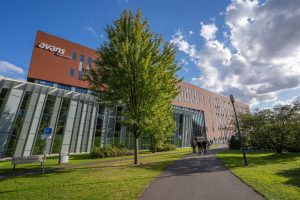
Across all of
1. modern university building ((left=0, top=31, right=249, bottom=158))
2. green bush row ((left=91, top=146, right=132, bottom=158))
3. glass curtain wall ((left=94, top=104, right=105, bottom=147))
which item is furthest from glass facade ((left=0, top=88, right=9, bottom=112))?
glass curtain wall ((left=94, top=104, right=105, bottom=147))

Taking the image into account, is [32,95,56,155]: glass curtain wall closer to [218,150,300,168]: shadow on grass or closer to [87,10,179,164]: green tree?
[87,10,179,164]: green tree

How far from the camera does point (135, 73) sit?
13570mm

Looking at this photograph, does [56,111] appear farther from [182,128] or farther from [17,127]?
[182,128]

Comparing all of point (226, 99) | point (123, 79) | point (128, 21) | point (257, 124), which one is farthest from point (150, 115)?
point (226, 99)

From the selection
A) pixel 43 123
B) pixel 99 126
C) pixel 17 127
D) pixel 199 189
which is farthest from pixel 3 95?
pixel 199 189

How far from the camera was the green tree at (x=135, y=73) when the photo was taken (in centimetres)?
1339

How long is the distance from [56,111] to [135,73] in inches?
698

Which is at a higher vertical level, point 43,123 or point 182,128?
point 182,128

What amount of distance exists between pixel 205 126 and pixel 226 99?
29557mm

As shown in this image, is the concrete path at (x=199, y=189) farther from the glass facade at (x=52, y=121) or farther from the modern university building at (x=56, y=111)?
the glass facade at (x=52, y=121)

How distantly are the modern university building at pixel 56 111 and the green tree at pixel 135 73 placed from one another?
2.36 metres

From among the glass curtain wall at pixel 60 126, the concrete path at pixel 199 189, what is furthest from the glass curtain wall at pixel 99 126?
the concrete path at pixel 199 189

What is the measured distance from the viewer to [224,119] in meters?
83.1

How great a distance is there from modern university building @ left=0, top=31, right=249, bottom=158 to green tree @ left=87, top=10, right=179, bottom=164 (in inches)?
93.1
